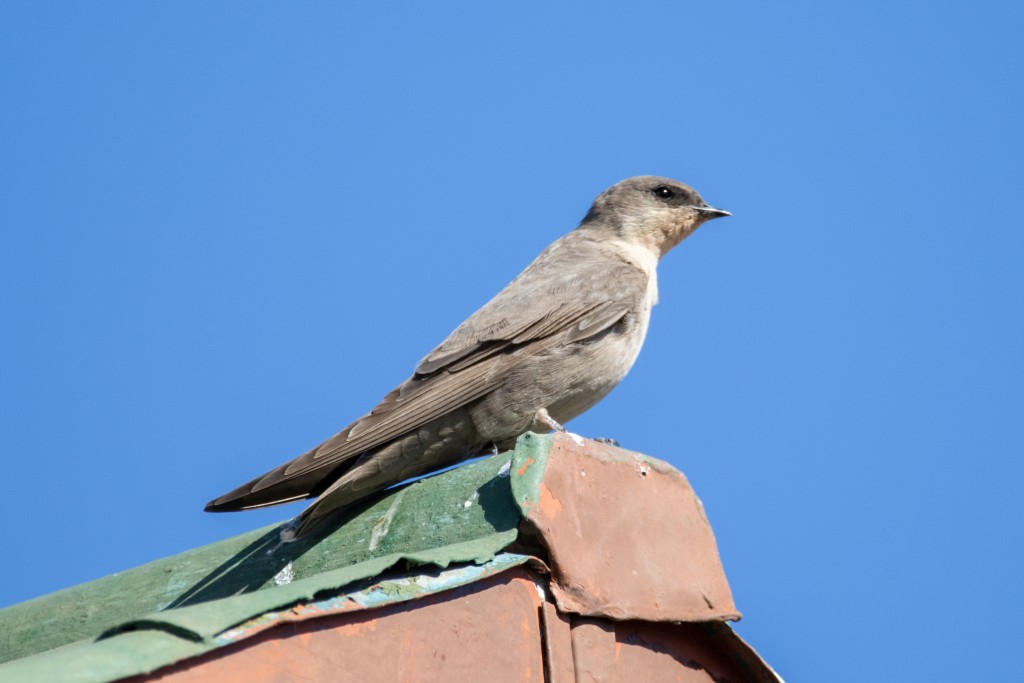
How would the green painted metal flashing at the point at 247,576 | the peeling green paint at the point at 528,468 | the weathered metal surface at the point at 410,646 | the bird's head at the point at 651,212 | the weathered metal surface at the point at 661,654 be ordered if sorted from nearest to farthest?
the green painted metal flashing at the point at 247,576 < the weathered metal surface at the point at 410,646 < the weathered metal surface at the point at 661,654 < the peeling green paint at the point at 528,468 < the bird's head at the point at 651,212

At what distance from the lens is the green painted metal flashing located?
2.79 m

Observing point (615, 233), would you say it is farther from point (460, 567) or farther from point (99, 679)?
point (99, 679)

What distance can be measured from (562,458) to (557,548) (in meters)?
0.36

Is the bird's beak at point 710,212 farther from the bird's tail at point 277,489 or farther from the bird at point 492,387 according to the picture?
the bird's tail at point 277,489

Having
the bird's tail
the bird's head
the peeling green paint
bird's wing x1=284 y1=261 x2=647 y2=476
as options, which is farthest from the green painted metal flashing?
the bird's head

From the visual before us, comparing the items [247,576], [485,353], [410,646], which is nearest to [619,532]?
[410,646]

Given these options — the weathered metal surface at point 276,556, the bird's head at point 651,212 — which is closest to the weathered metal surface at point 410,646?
the weathered metal surface at point 276,556

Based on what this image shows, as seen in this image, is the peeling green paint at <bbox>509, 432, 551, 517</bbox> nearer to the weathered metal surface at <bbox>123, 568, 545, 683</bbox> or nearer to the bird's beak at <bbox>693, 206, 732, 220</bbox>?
the weathered metal surface at <bbox>123, 568, 545, 683</bbox>

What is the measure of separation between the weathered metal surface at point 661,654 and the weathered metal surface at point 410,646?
0.61 ft

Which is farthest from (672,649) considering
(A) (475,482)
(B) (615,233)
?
(B) (615,233)

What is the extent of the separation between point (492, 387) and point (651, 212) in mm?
2433

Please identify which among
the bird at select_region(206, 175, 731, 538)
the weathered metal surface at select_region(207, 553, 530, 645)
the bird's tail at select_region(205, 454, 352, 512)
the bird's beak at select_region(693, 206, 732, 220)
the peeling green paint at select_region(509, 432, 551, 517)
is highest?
the bird's beak at select_region(693, 206, 732, 220)

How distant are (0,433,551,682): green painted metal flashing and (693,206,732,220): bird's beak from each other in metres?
3.48

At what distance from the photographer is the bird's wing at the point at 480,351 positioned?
17.6 ft
